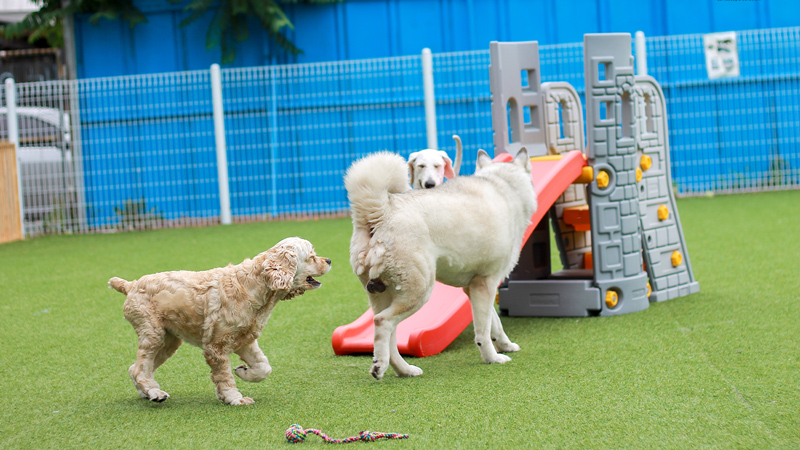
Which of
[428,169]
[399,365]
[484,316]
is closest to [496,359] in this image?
[484,316]

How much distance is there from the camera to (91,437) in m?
3.14

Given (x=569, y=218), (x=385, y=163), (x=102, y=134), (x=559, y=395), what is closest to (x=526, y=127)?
(x=569, y=218)

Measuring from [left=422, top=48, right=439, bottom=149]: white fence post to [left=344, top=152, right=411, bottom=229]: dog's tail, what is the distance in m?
8.15

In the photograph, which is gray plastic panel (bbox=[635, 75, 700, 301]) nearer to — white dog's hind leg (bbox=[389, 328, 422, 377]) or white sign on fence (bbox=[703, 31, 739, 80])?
white dog's hind leg (bbox=[389, 328, 422, 377])

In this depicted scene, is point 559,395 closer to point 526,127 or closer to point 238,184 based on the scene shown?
point 526,127

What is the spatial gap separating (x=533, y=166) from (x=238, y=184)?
7604mm

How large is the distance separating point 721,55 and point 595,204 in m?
8.46

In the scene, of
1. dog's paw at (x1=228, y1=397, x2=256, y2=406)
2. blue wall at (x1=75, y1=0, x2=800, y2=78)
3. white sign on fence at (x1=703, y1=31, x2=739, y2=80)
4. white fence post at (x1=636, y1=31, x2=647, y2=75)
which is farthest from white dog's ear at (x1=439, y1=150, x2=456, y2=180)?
white sign on fence at (x1=703, y1=31, x2=739, y2=80)

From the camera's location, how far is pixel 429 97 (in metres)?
11.8

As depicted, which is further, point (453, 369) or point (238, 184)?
point (238, 184)

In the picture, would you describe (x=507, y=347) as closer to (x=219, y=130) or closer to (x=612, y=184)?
(x=612, y=184)

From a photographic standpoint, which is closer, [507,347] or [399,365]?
[399,365]

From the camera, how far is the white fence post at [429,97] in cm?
1173

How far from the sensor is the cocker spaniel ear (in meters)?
3.35
